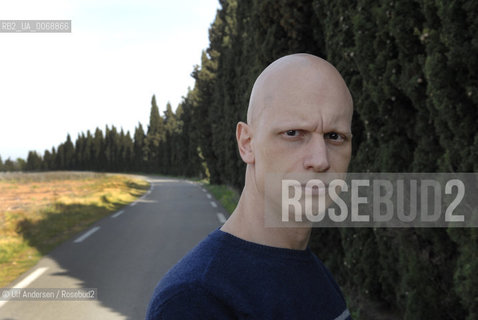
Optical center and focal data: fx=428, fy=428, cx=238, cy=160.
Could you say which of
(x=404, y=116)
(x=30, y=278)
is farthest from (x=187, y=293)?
(x=30, y=278)

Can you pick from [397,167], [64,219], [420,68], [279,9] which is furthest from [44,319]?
[64,219]

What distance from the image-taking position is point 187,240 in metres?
10.8

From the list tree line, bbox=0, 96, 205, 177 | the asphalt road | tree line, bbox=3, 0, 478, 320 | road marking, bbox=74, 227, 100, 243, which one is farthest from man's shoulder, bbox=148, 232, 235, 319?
tree line, bbox=0, 96, 205, 177

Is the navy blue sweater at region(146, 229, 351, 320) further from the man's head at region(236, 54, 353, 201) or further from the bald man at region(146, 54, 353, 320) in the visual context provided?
the man's head at region(236, 54, 353, 201)

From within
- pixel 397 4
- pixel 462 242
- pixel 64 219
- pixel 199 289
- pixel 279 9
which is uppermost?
pixel 279 9

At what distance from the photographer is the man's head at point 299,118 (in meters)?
1.05

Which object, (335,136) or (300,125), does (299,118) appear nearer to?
(300,125)

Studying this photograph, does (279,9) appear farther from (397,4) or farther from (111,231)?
(111,231)

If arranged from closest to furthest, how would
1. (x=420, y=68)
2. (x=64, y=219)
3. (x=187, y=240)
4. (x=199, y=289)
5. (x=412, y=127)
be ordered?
(x=199, y=289)
(x=420, y=68)
(x=412, y=127)
(x=187, y=240)
(x=64, y=219)

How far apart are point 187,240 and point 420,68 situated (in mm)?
7889

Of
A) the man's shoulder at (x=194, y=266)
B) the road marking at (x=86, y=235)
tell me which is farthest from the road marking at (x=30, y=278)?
the man's shoulder at (x=194, y=266)

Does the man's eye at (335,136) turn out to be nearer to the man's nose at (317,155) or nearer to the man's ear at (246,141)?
the man's nose at (317,155)

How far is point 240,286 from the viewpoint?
108cm

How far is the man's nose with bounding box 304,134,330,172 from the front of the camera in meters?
1.04
